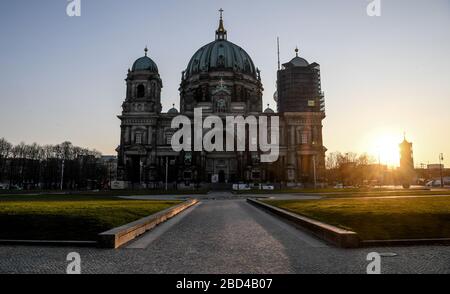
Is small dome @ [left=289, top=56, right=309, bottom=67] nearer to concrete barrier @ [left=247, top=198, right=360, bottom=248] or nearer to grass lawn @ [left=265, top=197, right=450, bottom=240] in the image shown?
grass lawn @ [left=265, top=197, right=450, bottom=240]

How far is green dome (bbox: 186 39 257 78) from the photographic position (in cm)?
8869

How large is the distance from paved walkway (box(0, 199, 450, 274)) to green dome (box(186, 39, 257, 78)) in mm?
78521

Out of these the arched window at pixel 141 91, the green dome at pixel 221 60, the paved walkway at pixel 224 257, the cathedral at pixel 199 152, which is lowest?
the paved walkway at pixel 224 257

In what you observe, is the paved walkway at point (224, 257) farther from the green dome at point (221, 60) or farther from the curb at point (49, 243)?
the green dome at point (221, 60)

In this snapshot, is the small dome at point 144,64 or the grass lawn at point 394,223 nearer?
the grass lawn at point 394,223

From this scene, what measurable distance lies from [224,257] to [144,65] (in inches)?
2879

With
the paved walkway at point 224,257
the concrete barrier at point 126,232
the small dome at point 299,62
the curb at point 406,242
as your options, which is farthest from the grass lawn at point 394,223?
the small dome at point 299,62

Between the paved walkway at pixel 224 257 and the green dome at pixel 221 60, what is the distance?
78.5 meters

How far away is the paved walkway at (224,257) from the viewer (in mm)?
7660

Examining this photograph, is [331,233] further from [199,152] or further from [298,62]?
[298,62]

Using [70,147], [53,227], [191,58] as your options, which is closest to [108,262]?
[53,227]

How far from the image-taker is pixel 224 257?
8.87 metres
